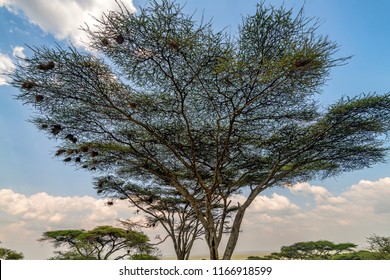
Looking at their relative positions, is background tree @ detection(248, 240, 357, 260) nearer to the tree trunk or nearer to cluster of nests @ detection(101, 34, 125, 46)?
the tree trunk

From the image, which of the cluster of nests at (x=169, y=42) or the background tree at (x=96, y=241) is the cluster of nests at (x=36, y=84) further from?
the background tree at (x=96, y=241)

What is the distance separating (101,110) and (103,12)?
3.27 meters

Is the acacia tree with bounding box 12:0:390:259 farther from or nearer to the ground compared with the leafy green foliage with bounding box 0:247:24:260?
farther from the ground

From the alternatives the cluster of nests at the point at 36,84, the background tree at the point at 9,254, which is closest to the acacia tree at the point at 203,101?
the cluster of nests at the point at 36,84

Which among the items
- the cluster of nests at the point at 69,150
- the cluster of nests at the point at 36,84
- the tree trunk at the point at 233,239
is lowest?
the tree trunk at the point at 233,239

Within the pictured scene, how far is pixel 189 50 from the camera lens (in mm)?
9125

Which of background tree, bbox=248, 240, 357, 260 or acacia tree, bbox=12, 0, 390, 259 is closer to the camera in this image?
acacia tree, bbox=12, 0, 390, 259

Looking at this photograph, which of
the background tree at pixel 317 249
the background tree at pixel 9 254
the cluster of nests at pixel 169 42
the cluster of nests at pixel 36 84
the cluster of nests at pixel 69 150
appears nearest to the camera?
the cluster of nests at pixel 169 42

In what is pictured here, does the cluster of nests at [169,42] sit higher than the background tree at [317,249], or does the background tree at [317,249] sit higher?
the cluster of nests at [169,42]

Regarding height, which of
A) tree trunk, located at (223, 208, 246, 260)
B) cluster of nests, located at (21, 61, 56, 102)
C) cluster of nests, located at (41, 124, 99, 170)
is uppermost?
cluster of nests, located at (21, 61, 56, 102)

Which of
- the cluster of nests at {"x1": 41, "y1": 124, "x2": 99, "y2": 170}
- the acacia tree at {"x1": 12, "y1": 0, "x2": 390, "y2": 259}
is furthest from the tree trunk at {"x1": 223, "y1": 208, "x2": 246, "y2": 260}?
the cluster of nests at {"x1": 41, "y1": 124, "x2": 99, "y2": 170}

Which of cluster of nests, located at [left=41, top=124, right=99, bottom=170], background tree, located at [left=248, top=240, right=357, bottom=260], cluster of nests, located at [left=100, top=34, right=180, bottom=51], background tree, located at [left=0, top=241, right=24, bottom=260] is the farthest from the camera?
background tree, located at [left=248, top=240, right=357, bottom=260]
